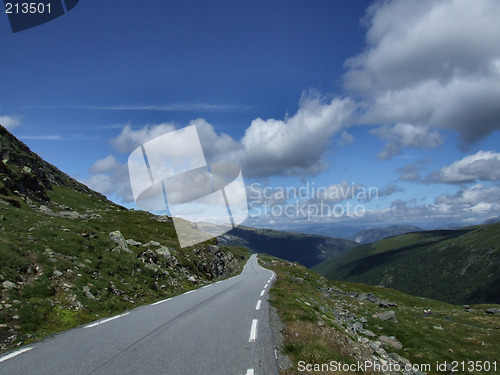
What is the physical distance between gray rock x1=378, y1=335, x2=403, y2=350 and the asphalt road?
16.3 m

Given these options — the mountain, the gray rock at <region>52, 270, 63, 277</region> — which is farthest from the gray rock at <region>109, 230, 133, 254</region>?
the gray rock at <region>52, 270, 63, 277</region>

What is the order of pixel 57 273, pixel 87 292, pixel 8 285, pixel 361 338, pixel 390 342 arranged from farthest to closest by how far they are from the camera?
1. pixel 390 342
2. pixel 361 338
3. pixel 57 273
4. pixel 87 292
5. pixel 8 285

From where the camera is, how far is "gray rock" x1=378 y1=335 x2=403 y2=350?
24.3 meters

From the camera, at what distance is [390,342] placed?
81.1ft

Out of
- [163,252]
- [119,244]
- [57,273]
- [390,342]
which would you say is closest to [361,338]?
[390,342]

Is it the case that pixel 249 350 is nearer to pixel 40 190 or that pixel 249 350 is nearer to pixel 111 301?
pixel 111 301

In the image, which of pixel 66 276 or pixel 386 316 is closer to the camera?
pixel 66 276

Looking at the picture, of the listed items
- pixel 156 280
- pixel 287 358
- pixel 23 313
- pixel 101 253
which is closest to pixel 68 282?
pixel 23 313

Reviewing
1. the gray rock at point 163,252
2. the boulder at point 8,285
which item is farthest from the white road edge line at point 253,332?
the gray rock at point 163,252

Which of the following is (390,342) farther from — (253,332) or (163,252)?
(163,252)

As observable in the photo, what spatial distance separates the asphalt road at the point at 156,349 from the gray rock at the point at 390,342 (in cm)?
1634

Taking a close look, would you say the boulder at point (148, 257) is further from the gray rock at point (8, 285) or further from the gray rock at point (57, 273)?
the gray rock at point (8, 285)

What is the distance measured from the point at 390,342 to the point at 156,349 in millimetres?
23508

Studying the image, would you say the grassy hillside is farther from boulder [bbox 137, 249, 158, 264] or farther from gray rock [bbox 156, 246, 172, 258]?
gray rock [bbox 156, 246, 172, 258]
